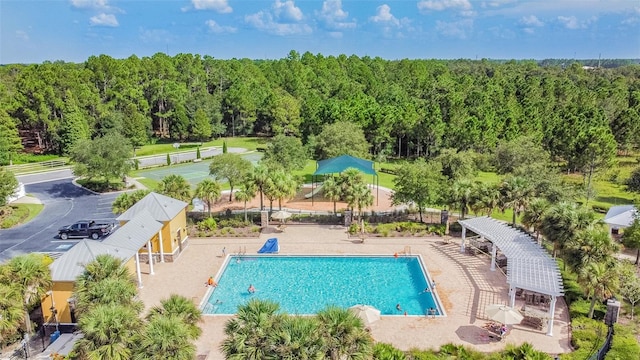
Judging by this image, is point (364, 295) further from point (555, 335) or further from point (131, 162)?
point (131, 162)

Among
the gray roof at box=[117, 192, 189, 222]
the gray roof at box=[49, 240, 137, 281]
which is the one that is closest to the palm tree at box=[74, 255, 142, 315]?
the gray roof at box=[49, 240, 137, 281]

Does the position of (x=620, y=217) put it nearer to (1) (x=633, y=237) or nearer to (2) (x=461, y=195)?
(1) (x=633, y=237)

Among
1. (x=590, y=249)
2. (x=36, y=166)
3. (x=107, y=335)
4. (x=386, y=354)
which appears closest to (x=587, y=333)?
(x=590, y=249)

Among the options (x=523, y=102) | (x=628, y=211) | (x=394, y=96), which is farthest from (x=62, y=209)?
(x=523, y=102)

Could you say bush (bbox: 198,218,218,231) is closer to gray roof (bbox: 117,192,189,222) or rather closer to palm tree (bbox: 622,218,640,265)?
gray roof (bbox: 117,192,189,222)

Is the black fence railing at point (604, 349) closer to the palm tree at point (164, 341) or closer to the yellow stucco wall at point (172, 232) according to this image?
the palm tree at point (164, 341)

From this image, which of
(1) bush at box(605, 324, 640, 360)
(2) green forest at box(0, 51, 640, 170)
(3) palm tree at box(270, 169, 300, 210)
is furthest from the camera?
(2) green forest at box(0, 51, 640, 170)
